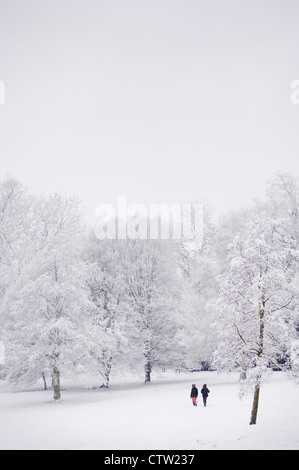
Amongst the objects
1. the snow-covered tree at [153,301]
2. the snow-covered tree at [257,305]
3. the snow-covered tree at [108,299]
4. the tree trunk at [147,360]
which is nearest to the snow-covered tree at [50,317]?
the snow-covered tree at [108,299]

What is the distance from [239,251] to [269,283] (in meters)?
2.05

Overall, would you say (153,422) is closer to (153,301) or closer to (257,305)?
(257,305)

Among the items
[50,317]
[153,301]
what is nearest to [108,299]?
[153,301]

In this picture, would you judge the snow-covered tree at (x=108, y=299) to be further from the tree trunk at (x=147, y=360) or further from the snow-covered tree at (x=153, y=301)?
the tree trunk at (x=147, y=360)

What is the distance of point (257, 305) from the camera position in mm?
14805

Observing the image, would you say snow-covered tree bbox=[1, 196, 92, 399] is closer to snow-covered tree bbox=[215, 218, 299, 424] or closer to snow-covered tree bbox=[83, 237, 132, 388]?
snow-covered tree bbox=[83, 237, 132, 388]

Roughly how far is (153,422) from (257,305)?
8248 mm

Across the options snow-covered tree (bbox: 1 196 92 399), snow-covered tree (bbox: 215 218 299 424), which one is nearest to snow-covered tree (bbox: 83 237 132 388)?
snow-covered tree (bbox: 1 196 92 399)

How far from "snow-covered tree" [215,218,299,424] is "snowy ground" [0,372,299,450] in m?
1.97

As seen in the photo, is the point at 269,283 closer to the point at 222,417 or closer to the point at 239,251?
the point at 239,251

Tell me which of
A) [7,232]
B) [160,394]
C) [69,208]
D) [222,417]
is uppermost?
[69,208]

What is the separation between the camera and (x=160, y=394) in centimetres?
2583
